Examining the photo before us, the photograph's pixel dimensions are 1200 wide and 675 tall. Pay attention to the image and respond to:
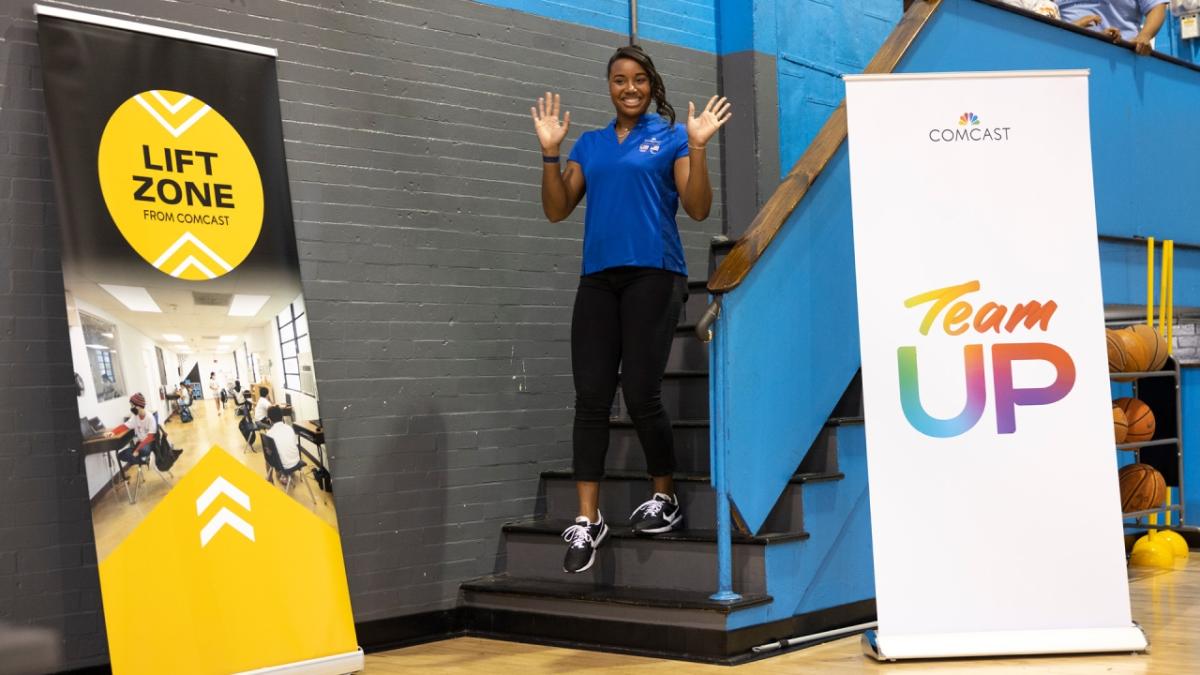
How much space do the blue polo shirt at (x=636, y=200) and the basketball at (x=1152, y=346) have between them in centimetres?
226

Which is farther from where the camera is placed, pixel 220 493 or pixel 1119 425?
pixel 1119 425

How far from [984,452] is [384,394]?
196 cm

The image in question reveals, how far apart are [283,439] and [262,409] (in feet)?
0.35

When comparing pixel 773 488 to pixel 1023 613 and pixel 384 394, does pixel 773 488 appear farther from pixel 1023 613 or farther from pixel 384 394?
pixel 384 394

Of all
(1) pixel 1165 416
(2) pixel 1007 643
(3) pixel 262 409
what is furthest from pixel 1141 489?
(3) pixel 262 409

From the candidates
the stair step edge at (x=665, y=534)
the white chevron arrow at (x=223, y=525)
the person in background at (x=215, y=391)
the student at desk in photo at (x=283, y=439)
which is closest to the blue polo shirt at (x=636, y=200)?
the stair step edge at (x=665, y=534)

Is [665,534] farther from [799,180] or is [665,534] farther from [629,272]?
[799,180]

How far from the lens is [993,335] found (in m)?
3.83

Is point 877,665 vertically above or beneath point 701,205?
beneath

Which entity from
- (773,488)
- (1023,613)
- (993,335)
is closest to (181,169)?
(773,488)

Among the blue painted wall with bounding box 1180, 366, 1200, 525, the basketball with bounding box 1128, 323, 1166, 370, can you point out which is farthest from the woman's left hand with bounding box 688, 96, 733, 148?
the blue painted wall with bounding box 1180, 366, 1200, 525

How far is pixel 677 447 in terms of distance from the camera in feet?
14.9

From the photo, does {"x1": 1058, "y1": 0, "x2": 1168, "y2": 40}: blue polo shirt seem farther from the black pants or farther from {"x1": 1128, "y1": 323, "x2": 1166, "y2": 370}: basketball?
the black pants

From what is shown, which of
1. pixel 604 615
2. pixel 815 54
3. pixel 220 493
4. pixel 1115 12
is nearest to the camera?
pixel 220 493
